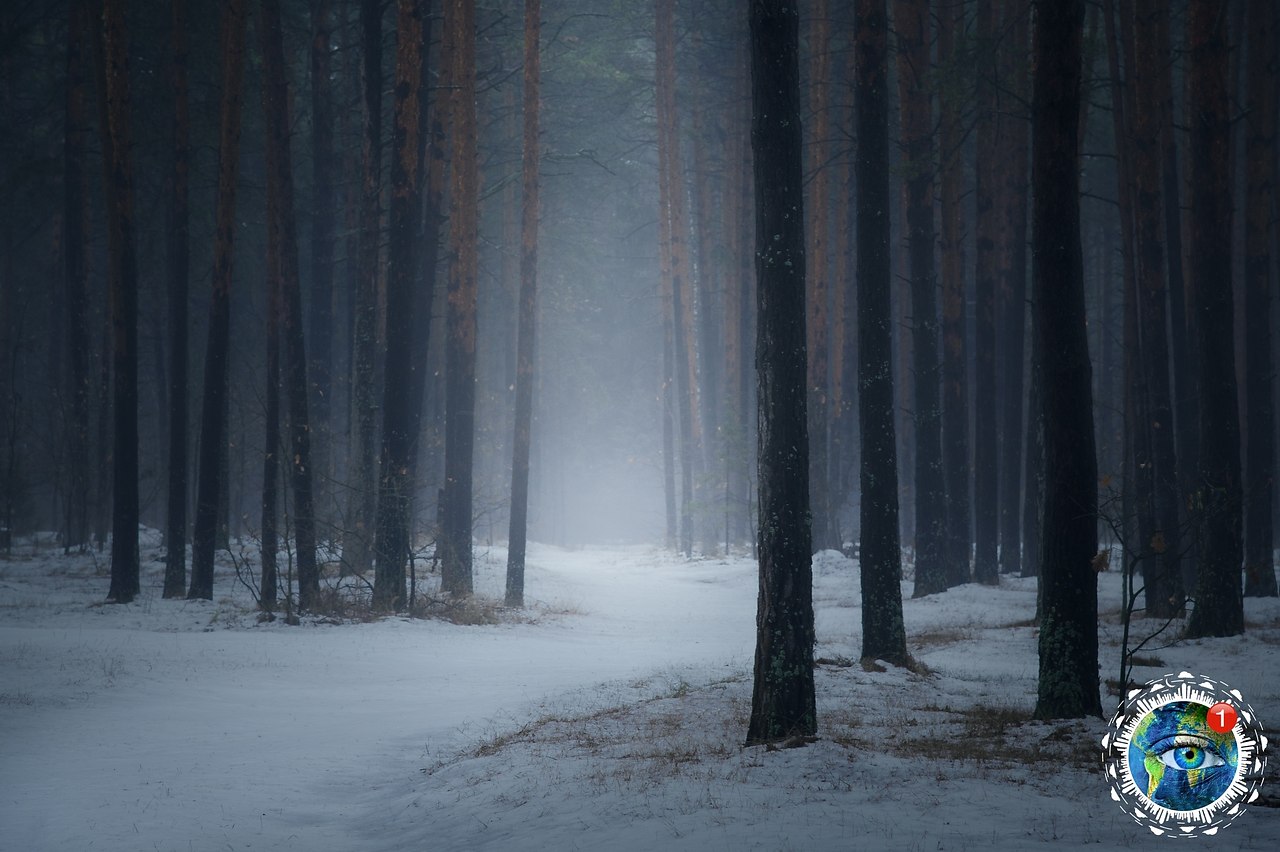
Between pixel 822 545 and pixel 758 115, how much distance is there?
19.5m

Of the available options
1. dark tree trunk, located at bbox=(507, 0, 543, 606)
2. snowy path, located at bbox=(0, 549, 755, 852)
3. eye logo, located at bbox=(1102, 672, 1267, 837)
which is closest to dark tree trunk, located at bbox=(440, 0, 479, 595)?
dark tree trunk, located at bbox=(507, 0, 543, 606)

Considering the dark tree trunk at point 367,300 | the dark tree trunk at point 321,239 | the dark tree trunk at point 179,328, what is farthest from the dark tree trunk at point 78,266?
the dark tree trunk at point 367,300

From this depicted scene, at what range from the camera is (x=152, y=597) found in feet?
58.7

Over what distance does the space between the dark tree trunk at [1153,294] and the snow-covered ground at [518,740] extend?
79.1 inches

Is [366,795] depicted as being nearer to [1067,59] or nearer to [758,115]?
[758,115]

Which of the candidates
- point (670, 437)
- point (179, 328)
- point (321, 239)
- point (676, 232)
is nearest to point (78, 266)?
point (321, 239)

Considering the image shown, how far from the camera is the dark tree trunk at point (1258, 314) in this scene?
1573cm

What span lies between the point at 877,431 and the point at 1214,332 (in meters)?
5.52

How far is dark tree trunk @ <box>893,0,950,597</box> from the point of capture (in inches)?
685

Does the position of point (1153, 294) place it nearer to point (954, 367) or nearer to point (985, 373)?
point (954, 367)

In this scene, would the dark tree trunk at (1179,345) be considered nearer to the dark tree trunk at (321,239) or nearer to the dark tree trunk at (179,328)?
the dark tree trunk at (321,239)

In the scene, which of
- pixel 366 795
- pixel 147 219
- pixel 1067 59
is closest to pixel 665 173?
pixel 147 219

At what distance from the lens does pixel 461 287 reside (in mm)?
19594

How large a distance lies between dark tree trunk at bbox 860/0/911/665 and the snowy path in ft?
7.22
